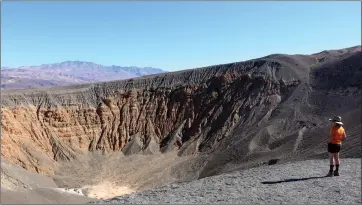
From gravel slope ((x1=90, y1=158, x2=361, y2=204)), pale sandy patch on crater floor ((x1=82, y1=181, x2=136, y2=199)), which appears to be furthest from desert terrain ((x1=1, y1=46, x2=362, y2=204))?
gravel slope ((x1=90, y1=158, x2=361, y2=204))

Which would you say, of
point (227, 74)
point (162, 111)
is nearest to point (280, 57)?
point (227, 74)

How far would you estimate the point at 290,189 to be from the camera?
8.89 metres

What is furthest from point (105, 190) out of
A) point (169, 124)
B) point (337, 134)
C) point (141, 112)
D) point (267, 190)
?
point (267, 190)

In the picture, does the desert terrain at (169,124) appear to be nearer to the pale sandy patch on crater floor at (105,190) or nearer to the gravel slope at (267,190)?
the pale sandy patch on crater floor at (105,190)

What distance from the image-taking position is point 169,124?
49719 millimetres

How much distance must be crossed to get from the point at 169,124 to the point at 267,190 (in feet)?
135

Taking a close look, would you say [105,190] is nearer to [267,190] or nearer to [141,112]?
[141,112]

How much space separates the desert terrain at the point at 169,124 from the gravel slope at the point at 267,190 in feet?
37.1

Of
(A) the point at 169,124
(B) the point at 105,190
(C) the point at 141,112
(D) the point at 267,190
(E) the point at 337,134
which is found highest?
(E) the point at 337,134

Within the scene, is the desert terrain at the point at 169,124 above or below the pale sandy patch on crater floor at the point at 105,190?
above

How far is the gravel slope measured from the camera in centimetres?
819

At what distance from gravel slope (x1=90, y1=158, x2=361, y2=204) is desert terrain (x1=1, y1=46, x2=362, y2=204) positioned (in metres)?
11.3

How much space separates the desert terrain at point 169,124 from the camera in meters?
32.2

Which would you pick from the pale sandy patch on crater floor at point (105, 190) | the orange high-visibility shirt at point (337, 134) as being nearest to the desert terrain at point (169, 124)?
the pale sandy patch on crater floor at point (105, 190)
